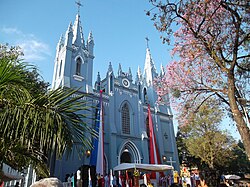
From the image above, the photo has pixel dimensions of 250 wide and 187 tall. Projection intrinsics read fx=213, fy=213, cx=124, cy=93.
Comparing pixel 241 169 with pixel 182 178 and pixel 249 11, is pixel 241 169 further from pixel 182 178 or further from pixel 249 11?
pixel 249 11

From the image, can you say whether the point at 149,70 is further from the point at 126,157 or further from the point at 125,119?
the point at 126,157

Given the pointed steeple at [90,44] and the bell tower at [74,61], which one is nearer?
the bell tower at [74,61]

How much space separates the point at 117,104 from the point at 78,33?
849 cm

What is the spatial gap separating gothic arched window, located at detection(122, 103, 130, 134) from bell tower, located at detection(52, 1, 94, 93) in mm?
4307

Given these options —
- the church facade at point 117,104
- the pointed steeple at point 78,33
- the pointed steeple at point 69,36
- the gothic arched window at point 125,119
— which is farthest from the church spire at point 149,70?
the pointed steeple at point 69,36

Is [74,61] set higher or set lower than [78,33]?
lower

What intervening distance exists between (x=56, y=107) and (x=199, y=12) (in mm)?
6248

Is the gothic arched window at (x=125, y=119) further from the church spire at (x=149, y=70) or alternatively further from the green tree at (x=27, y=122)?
the green tree at (x=27, y=122)

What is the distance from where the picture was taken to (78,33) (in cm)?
2222

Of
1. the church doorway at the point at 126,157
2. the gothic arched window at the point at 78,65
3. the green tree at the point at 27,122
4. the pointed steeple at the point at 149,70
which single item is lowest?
the green tree at the point at 27,122

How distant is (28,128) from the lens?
287cm

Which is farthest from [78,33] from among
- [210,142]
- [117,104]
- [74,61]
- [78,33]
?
[210,142]

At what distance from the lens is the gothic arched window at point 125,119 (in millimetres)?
21112

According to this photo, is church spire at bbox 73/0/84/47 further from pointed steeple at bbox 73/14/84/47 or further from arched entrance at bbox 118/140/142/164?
arched entrance at bbox 118/140/142/164
